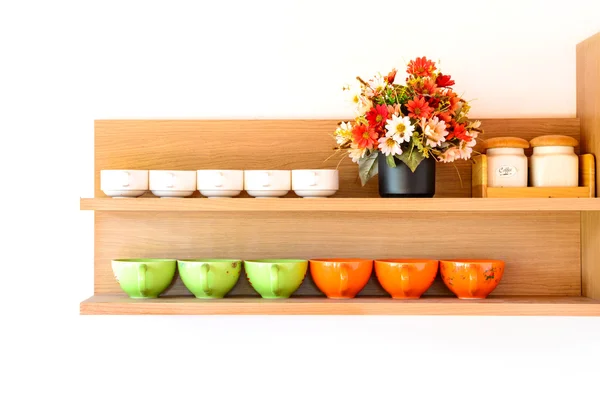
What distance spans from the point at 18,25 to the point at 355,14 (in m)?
0.88

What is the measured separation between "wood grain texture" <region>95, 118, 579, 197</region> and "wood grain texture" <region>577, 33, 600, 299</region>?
47mm

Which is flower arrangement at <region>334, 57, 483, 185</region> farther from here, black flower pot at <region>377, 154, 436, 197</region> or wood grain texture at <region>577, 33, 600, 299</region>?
wood grain texture at <region>577, 33, 600, 299</region>

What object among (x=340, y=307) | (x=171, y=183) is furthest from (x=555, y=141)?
(x=171, y=183)

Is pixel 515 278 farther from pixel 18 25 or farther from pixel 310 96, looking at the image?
pixel 18 25

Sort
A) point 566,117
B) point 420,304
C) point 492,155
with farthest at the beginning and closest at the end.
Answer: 1. point 566,117
2. point 492,155
3. point 420,304

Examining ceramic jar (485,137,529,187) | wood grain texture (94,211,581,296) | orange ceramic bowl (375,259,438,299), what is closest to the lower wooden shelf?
orange ceramic bowl (375,259,438,299)

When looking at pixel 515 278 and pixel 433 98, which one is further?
pixel 515 278

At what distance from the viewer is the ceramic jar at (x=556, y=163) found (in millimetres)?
1635

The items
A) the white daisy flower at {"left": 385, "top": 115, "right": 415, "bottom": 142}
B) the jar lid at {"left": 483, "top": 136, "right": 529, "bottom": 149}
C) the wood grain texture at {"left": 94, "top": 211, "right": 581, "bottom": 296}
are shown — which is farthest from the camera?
the wood grain texture at {"left": 94, "top": 211, "right": 581, "bottom": 296}

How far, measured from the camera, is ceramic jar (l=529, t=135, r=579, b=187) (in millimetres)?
1635

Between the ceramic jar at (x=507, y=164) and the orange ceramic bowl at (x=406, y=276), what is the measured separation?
24 centimetres
